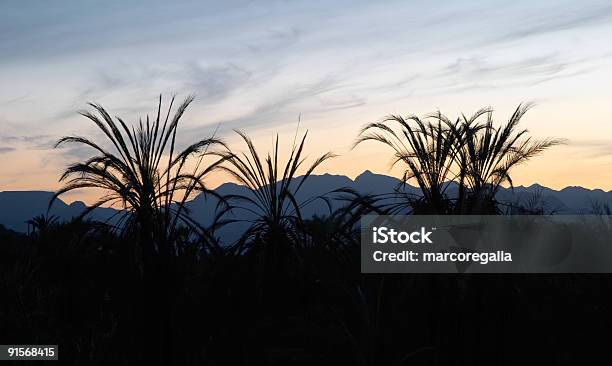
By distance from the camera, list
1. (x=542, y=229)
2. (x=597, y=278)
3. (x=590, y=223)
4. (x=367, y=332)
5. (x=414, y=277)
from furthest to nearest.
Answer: (x=590, y=223) < (x=597, y=278) < (x=542, y=229) < (x=414, y=277) < (x=367, y=332)

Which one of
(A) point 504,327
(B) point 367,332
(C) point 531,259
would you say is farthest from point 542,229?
(B) point 367,332

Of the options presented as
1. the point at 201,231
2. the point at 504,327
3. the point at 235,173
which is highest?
the point at 235,173

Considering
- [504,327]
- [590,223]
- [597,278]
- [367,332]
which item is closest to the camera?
[367,332]

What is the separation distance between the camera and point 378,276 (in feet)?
52.2

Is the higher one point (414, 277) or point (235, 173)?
point (235, 173)

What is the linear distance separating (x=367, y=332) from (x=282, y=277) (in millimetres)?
3359

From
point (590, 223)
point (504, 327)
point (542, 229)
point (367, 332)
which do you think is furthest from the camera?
point (590, 223)

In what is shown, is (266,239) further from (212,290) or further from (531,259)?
(531,259)

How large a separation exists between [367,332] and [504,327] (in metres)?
4.10

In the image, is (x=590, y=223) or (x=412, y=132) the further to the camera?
(x=590, y=223)

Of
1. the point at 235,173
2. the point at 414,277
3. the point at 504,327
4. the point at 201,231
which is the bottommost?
the point at 504,327

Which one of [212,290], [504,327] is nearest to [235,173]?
[212,290]

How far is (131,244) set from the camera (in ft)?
48.6

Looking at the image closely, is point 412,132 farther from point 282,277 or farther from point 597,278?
point 597,278
